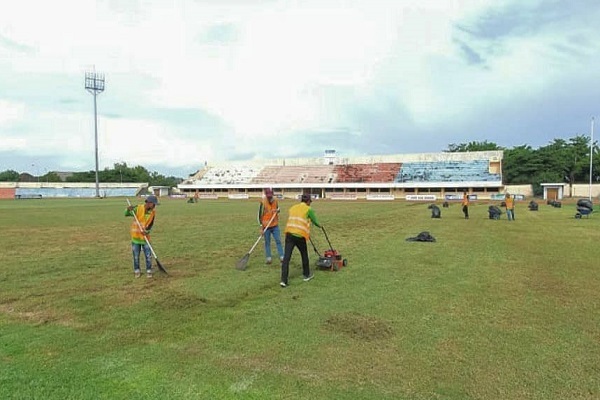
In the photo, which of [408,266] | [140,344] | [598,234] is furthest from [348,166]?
[140,344]

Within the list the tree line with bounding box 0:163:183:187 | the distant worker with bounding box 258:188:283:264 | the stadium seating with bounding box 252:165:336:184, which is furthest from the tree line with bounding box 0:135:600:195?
the tree line with bounding box 0:163:183:187

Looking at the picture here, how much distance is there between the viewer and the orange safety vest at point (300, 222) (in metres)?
8.31

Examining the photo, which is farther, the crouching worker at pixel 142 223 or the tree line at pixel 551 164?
the tree line at pixel 551 164

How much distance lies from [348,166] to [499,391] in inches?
3391

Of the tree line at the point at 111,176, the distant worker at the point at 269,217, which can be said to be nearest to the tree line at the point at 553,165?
the distant worker at the point at 269,217

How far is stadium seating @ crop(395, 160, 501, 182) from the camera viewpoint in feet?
237

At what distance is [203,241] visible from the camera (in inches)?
613

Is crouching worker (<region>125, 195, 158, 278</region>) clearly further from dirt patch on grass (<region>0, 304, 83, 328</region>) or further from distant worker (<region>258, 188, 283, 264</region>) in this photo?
distant worker (<region>258, 188, 283, 264</region>)

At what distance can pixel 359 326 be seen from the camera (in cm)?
586

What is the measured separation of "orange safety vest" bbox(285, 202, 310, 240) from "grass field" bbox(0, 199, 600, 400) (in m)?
1.08

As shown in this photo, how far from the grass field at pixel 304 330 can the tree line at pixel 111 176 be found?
12636 cm

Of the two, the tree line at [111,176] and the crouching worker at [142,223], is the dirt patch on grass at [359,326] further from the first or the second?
the tree line at [111,176]

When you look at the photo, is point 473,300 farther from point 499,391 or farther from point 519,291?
point 499,391

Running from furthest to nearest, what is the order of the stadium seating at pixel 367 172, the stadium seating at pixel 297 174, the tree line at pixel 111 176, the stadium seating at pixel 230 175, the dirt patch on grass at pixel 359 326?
the tree line at pixel 111 176, the stadium seating at pixel 230 175, the stadium seating at pixel 297 174, the stadium seating at pixel 367 172, the dirt patch on grass at pixel 359 326
